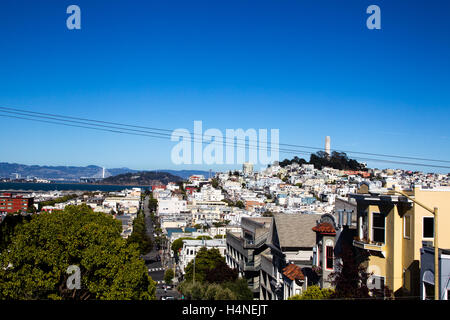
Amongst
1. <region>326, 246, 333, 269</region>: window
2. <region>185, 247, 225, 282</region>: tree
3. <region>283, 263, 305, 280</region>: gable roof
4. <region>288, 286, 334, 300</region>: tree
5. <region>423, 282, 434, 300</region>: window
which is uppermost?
<region>423, 282, 434, 300</region>: window

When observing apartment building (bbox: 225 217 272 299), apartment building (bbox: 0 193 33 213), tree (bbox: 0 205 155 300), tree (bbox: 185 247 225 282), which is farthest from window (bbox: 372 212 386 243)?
apartment building (bbox: 0 193 33 213)

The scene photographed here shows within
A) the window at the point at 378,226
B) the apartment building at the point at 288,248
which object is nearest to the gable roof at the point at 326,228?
the apartment building at the point at 288,248

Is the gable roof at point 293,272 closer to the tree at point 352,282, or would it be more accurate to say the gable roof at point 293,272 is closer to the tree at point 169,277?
the tree at point 352,282

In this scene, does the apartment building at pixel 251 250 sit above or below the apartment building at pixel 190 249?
above

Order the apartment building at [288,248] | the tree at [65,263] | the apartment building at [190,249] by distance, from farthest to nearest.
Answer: the apartment building at [190,249] → the apartment building at [288,248] → the tree at [65,263]

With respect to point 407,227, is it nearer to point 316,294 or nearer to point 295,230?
point 316,294

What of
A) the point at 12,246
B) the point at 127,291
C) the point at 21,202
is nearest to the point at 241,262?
the point at 127,291

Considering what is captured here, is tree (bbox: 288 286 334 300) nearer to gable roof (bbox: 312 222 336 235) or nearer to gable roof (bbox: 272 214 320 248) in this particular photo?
gable roof (bbox: 312 222 336 235)
